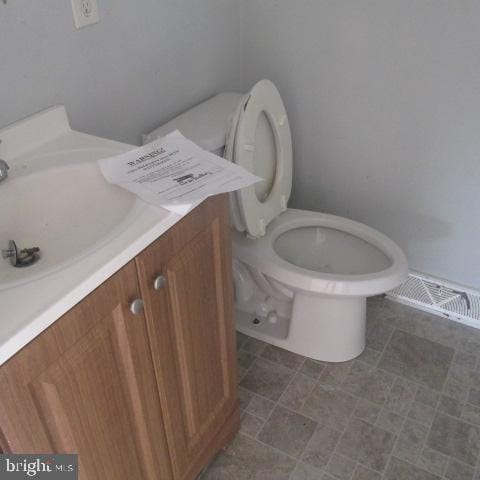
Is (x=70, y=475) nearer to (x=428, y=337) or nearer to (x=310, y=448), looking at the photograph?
(x=310, y=448)

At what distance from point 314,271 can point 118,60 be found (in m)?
0.82

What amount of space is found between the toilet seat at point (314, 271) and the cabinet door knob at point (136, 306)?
72cm

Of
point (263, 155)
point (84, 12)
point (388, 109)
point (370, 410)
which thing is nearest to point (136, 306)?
point (84, 12)

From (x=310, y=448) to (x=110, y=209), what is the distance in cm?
94

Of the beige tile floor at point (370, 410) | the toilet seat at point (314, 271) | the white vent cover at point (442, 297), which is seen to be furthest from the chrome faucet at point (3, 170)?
the white vent cover at point (442, 297)

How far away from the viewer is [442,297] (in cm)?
194

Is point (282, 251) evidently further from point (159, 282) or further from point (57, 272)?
point (57, 272)

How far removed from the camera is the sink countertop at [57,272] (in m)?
0.71

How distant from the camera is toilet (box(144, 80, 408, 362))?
1513mm

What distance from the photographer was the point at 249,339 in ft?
6.21

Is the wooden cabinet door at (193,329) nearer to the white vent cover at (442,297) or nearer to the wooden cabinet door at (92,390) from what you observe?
the wooden cabinet door at (92,390)

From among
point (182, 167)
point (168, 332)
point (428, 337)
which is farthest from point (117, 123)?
point (428, 337)
